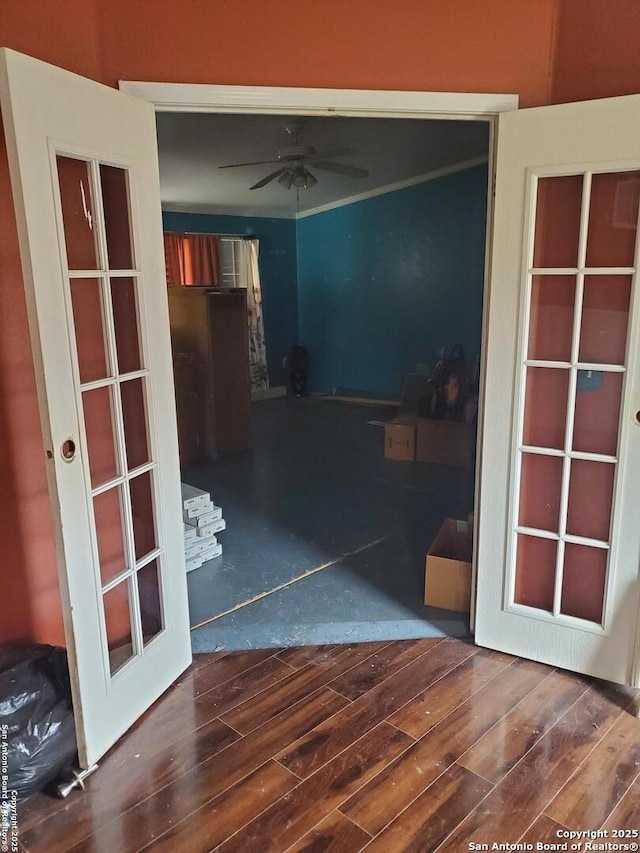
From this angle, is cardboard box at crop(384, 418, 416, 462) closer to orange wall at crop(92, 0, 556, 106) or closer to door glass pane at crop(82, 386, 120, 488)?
orange wall at crop(92, 0, 556, 106)

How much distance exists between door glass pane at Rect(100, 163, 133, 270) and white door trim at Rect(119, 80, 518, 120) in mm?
307

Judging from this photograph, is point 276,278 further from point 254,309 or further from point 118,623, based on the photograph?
point 118,623

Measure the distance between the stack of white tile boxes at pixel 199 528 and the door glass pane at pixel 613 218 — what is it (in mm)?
2323

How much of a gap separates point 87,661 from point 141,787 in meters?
0.41

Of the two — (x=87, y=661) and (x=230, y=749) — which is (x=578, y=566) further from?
(x=87, y=661)

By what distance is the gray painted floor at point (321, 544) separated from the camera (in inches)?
106

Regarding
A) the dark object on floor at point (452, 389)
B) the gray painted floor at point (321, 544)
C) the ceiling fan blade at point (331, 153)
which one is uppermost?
the ceiling fan blade at point (331, 153)

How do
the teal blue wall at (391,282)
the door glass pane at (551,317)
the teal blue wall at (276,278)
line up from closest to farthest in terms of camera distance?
the door glass pane at (551,317) < the teal blue wall at (391,282) < the teal blue wall at (276,278)

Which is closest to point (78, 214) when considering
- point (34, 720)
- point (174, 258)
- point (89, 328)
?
point (89, 328)

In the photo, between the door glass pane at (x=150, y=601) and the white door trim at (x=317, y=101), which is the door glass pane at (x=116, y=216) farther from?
the door glass pane at (x=150, y=601)

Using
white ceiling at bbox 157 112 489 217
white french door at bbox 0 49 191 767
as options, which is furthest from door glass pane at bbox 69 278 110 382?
white ceiling at bbox 157 112 489 217

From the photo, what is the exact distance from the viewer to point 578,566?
233cm

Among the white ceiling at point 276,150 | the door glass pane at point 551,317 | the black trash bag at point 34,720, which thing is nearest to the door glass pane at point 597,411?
the door glass pane at point 551,317

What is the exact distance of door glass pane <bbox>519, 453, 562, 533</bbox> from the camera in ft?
7.59
